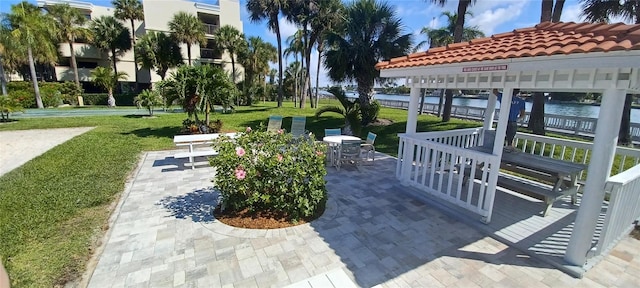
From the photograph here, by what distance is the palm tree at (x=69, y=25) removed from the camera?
2327 centimetres

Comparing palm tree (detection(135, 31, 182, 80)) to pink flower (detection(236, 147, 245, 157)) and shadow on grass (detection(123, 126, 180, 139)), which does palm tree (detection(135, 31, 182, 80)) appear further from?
pink flower (detection(236, 147, 245, 157))

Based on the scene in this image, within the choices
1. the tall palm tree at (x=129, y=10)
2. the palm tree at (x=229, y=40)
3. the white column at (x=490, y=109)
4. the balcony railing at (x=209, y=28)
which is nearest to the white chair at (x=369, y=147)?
the white column at (x=490, y=109)

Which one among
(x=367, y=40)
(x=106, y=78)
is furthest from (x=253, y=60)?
(x=367, y=40)

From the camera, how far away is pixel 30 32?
18875 mm

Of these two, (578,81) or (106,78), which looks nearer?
(578,81)

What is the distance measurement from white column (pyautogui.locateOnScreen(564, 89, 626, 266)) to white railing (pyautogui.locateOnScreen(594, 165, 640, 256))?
119 mm

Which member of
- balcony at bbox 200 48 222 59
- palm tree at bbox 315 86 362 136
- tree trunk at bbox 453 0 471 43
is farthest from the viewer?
balcony at bbox 200 48 222 59

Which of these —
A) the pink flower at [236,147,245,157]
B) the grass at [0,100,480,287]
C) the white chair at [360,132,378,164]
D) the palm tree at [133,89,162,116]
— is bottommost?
the grass at [0,100,480,287]

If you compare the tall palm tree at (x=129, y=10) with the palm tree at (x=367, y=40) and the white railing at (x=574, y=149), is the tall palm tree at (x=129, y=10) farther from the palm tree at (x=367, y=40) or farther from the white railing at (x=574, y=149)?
the white railing at (x=574, y=149)

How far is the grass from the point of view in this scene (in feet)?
10.5

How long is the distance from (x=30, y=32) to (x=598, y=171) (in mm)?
29260

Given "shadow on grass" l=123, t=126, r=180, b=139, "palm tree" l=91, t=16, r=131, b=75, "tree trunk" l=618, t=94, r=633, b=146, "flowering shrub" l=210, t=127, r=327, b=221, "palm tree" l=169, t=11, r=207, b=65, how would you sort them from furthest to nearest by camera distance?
"palm tree" l=91, t=16, r=131, b=75
"palm tree" l=169, t=11, r=207, b=65
"shadow on grass" l=123, t=126, r=180, b=139
"tree trunk" l=618, t=94, r=633, b=146
"flowering shrub" l=210, t=127, r=327, b=221

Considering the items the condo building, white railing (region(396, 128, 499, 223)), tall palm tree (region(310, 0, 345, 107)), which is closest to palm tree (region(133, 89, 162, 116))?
tall palm tree (region(310, 0, 345, 107))

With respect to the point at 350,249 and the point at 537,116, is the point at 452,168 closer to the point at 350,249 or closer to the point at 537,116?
the point at 350,249
